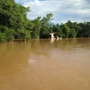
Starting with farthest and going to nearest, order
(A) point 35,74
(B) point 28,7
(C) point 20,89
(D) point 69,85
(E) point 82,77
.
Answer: (B) point 28,7, (A) point 35,74, (E) point 82,77, (D) point 69,85, (C) point 20,89

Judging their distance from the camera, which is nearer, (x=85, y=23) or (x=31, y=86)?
(x=31, y=86)

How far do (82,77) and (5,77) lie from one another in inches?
97.5

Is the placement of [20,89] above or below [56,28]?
below

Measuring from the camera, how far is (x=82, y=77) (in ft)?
17.8

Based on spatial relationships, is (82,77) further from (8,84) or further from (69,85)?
(8,84)

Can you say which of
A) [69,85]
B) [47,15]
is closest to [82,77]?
[69,85]

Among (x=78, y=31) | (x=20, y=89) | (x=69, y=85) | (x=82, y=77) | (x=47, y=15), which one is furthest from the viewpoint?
(x=78, y=31)

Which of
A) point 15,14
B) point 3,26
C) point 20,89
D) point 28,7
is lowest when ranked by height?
point 20,89

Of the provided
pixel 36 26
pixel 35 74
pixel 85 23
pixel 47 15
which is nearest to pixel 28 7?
pixel 36 26

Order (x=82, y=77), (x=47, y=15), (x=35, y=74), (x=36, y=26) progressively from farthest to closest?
1. (x=47, y=15)
2. (x=36, y=26)
3. (x=35, y=74)
4. (x=82, y=77)

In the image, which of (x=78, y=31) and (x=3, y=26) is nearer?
(x=3, y=26)

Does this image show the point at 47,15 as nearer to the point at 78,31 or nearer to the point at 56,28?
the point at 56,28

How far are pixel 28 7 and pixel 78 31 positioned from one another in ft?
93.0

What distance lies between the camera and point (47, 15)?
149 feet
